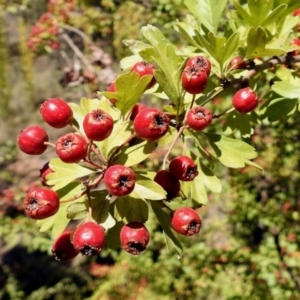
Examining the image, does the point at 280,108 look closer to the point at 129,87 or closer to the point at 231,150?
the point at 231,150

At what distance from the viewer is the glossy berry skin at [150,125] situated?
989 millimetres

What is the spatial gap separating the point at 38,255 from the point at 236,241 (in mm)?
5905

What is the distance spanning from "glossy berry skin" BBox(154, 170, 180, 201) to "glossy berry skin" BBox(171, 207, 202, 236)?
53mm

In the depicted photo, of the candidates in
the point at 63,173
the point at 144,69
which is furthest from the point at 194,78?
the point at 63,173

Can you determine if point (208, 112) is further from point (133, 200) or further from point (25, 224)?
point (25, 224)

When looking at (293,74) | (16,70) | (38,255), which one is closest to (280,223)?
(293,74)

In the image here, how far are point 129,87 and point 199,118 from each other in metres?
0.20

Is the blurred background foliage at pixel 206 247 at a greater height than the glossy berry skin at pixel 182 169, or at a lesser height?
lesser

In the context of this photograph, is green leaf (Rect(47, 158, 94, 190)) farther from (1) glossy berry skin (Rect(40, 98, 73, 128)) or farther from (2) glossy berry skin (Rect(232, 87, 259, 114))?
(2) glossy berry skin (Rect(232, 87, 259, 114))

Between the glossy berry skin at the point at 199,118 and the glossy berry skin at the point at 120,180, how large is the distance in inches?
8.6

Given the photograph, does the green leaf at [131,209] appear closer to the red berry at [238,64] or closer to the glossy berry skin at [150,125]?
the glossy berry skin at [150,125]

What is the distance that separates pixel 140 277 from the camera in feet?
16.9

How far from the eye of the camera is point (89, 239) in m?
1.00

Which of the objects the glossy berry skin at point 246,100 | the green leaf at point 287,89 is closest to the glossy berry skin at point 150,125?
the glossy berry skin at point 246,100
